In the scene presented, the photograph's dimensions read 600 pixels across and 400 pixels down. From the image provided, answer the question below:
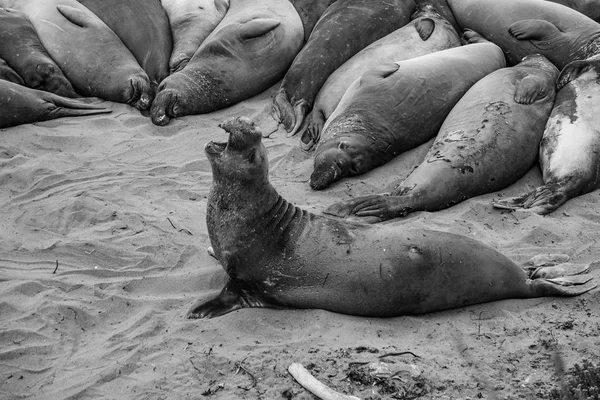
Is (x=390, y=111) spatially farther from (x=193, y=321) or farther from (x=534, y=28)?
(x=193, y=321)

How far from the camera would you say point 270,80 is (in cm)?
825

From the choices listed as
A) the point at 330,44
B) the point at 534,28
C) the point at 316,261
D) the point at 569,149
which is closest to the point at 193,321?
the point at 316,261

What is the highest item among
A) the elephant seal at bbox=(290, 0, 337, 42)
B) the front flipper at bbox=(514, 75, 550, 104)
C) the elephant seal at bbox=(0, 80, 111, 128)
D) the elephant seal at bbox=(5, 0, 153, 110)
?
the front flipper at bbox=(514, 75, 550, 104)

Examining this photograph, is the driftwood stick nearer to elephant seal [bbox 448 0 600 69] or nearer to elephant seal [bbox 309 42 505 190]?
elephant seal [bbox 309 42 505 190]

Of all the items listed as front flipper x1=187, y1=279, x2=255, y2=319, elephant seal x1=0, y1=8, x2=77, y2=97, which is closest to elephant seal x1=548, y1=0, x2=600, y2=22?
elephant seal x1=0, y1=8, x2=77, y2=97

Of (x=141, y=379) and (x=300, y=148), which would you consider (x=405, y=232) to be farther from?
(x=300, y=148)

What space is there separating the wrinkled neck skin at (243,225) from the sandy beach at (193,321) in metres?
0.30

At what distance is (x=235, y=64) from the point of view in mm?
8156

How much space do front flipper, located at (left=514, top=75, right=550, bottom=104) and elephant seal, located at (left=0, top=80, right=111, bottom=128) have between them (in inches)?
137

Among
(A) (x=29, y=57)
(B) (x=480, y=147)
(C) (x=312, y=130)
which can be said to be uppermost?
(B) (x=480, y=147)

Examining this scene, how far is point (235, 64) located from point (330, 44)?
899 mm

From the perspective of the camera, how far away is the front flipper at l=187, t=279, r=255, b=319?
15.5 ft

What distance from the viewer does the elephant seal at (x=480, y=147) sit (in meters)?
6.01

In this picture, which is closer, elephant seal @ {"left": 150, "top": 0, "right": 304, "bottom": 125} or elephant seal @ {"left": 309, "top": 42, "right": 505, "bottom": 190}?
elephant seal @ {"left": 309, "top": 42, "right": 505, "bottom": 190}
